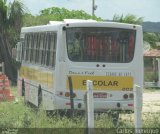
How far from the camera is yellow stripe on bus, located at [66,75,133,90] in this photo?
15.4 m

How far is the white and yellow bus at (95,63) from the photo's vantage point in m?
15.4

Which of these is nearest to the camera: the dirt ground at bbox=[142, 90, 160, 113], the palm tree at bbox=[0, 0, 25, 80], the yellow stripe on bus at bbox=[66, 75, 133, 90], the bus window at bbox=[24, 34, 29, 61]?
the yellow stripe on bus at bbox=[66, 75, 133, 90]

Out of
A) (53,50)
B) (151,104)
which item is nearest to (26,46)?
(53,50)

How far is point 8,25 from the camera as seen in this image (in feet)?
125

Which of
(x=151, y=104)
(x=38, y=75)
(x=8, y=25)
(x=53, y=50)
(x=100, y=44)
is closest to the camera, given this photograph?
(x=100, y=44)

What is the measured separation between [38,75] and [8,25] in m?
20.5

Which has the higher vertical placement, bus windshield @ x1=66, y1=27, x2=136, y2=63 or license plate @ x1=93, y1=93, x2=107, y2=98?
bus windshield @ x1=66, y1=27, x2=136, y2=63

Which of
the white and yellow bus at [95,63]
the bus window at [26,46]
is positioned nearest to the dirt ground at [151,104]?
the white and yellow bus at [95,63]

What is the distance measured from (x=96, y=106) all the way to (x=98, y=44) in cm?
176

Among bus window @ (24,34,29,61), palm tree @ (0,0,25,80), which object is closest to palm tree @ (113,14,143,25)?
palm tree @ (0,0,25,80)

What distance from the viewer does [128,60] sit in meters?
16.1

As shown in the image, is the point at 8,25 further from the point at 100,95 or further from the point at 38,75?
the point at 100,95

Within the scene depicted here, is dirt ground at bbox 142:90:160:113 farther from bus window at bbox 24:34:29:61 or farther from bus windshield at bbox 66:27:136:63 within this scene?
bus window at bbox 24:34:29:61

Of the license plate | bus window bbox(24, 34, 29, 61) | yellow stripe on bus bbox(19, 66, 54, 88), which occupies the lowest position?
the license plate
